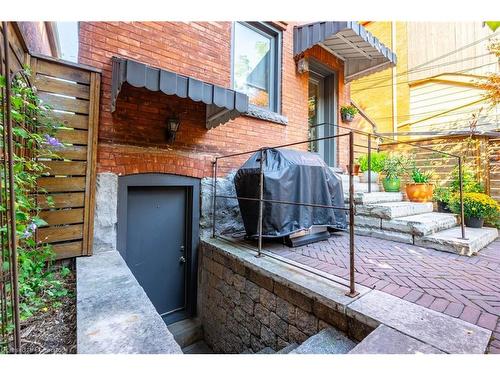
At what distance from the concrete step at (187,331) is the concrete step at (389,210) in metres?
3.17

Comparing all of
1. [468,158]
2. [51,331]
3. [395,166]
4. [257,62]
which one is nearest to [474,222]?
[468,158]

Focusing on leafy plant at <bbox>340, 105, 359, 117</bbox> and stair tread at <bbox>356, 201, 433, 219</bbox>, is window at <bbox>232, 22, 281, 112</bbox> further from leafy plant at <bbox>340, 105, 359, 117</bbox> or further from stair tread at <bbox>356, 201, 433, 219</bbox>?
stair tread at <bbox>356, 201, 433, 219</bbox>

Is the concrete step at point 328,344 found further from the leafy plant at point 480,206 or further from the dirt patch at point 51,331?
the leafy plant at point 480,206

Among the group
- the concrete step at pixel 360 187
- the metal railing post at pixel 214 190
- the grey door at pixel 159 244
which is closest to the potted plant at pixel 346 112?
the concrete step at pixel 360 187

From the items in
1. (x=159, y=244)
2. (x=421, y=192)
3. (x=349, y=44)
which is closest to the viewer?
(x=159, y=244)

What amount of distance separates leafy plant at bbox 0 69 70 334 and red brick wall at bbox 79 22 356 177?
2.20 ft

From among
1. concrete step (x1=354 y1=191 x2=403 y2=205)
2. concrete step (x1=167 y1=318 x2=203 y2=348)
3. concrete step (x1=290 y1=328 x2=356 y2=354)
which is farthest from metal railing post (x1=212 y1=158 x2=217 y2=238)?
concrete step (x1=354 y1=191 x2=403 y2=205)

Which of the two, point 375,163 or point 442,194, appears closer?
point 442,194

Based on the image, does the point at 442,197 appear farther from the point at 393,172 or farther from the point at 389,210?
the point at 389,210

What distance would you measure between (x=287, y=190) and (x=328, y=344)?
1761 mm

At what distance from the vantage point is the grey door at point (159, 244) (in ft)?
10.8

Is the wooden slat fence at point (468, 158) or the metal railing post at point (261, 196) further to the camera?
the wooden slat fence at point (468, 158)

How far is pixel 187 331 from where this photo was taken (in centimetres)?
361
